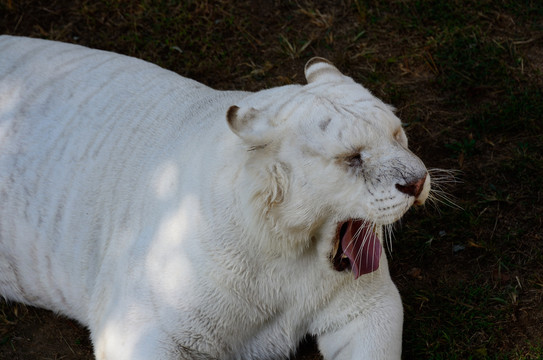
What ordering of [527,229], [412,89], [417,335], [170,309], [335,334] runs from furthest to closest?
[412,89], [527,229], [417,335], [335,334], [170,309]

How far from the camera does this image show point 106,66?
4.24 metres

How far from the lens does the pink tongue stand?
10.3ft

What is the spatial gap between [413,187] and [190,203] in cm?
97

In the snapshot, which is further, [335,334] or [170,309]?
[335,334]

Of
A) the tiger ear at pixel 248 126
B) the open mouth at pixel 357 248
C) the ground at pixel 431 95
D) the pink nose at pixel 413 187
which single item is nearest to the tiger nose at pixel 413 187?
the pink nose at pixel 413 187

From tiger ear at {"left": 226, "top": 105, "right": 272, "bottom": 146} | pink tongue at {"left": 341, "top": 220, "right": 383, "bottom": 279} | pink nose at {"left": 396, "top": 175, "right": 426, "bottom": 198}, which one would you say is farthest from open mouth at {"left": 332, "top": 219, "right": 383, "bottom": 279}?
tiger ear at {"left": 226, "top": 105, "right": 272, "bottom": 146}

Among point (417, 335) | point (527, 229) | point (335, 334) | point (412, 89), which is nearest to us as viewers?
point (335, 334)

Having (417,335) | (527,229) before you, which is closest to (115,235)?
(417,335)

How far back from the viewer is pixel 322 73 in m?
3.37

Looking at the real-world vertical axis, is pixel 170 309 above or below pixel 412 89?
above

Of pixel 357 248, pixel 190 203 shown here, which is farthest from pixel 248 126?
pixel 357 248

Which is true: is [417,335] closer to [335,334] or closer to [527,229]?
[335,334]

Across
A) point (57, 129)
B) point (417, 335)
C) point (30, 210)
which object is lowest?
point (417, 335)

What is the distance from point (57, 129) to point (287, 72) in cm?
203
